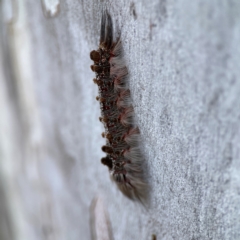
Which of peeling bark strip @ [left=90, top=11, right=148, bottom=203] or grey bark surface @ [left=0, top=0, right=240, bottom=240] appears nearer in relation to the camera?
grey bark surface @ [left=0, top=0, right=240, bottom=240]

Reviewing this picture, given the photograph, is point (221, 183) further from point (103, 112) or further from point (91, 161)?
point (91, 161)

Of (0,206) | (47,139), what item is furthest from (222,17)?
(0,206)

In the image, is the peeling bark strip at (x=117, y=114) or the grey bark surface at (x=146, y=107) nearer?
the grey bark surface at (x=146, y=107)
